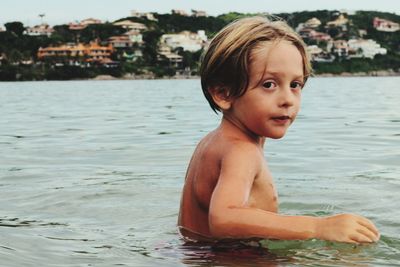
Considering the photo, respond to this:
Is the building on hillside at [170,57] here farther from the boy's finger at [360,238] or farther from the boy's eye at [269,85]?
the boy's finger at [360,238]

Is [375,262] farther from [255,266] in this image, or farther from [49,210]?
[49,210]

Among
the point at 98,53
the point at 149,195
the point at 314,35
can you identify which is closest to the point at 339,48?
the point at 314,35

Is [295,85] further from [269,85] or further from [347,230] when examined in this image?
[347,230]

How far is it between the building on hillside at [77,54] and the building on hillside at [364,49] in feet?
125

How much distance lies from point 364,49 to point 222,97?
119598 mm

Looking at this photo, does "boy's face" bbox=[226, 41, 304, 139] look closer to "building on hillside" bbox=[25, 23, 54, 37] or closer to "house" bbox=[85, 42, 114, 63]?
"house" bbox=[85, 42, 114, 63]

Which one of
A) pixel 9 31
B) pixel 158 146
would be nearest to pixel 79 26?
pixel 9 31

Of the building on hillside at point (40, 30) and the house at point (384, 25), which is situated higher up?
the house at point (384, 25)

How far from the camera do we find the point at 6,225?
4109 millimetres

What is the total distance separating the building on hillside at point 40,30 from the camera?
12870cm

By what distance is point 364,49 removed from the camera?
391 ft

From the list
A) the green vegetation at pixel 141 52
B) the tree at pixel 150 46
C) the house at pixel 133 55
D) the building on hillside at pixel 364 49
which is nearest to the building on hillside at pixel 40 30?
the green vegetation at pixel 141 52

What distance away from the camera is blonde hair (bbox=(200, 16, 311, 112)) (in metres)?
2.93

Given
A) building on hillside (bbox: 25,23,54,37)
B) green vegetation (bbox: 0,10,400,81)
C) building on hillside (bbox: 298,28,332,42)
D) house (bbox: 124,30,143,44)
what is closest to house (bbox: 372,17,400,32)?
green vegetation (bbox: 0,10,400,81)
